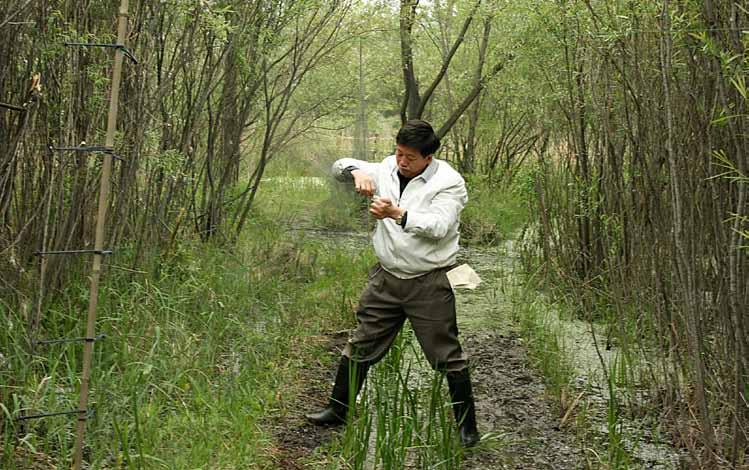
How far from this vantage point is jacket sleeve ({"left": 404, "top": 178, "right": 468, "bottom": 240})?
12.3 feet

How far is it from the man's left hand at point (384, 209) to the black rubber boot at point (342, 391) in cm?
80

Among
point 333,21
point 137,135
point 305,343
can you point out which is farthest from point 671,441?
point 333,21

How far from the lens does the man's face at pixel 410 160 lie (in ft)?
12.8

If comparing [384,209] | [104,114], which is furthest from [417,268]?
[104,114]

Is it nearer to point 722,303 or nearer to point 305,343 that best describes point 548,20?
point 305,343

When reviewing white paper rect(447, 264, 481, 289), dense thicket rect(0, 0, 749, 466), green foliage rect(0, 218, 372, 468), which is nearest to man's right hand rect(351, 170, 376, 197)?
white paper rect(447, 264, 481, 289)

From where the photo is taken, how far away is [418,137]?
12.7 feet

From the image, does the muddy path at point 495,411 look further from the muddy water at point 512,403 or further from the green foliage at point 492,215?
the green foliage at point 492,215

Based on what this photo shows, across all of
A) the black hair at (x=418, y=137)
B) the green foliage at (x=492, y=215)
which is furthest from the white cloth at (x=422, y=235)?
the green foliage at (x=492, y=215)

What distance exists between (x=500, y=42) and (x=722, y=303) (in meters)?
8.59

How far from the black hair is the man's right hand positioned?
22cm

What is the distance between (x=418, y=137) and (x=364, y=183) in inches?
12.0

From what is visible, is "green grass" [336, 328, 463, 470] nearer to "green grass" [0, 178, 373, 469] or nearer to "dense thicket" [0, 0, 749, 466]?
"green grass" [0, 178, 373, 469]

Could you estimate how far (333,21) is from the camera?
31.9ft
